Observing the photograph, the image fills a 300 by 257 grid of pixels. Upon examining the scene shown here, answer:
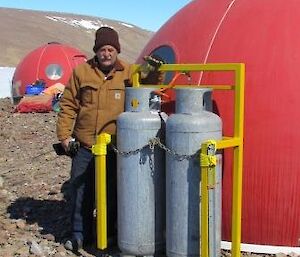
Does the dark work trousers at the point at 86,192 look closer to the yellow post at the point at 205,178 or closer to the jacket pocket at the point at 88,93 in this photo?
the jacket pocket at the point at 88,93

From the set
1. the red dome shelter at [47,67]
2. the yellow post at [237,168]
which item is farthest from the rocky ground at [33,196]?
the red dome shelter at [47,67]

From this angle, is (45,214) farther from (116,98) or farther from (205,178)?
(205,178)

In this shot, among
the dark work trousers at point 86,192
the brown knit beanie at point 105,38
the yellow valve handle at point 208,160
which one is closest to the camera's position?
the yellow valve handle at point 208,160

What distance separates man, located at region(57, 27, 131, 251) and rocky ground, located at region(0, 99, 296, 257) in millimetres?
333

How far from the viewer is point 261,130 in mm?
4641

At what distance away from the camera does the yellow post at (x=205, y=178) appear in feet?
13.5

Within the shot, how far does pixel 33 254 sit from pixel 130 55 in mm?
75252

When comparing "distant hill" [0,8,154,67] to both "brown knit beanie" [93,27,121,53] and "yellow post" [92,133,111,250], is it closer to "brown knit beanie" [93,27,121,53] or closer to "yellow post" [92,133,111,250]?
"brown knit beanie" [93,27,121,53]

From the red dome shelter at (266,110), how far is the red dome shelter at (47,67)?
12.4 meters

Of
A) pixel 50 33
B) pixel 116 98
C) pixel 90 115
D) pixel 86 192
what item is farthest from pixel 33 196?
pixel 50 33

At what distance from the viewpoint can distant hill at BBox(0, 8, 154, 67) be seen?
210ft

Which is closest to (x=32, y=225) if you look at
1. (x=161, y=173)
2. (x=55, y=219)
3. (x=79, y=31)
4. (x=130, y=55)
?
(x=55, y=219)

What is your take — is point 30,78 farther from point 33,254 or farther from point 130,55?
point 130,55

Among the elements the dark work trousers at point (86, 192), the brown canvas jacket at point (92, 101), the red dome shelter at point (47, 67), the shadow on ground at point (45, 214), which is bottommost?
the shadow on ground at point (45, 214)
